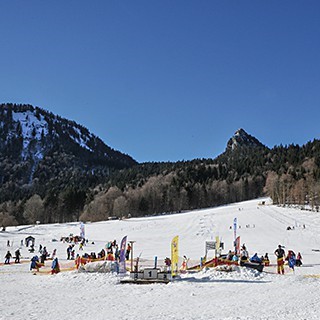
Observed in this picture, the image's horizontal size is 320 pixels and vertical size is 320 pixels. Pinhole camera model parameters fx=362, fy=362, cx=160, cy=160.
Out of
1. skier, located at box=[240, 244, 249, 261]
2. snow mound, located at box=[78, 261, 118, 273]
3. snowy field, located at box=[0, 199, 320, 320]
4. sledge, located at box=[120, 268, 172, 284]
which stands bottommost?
snowy field, located at box=[0, 199, 320, 320]

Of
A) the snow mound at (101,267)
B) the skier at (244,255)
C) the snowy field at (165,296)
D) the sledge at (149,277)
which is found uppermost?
the skier at (244,255)

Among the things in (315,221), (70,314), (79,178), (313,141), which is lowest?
(70,314)

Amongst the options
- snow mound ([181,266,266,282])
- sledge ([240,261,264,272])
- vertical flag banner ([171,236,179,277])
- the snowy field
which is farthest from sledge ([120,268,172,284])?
sledge ([240,261,264,272])

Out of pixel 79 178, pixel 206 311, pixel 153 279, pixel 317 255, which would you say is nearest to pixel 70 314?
pixel 206 311

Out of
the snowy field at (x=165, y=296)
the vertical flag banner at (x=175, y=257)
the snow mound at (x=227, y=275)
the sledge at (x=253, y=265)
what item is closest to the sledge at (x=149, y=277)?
the snowy field at (x=165, y=296)

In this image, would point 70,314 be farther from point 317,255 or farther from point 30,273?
point 317,255

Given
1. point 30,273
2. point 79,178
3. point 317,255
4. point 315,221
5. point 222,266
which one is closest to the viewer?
point 222,266

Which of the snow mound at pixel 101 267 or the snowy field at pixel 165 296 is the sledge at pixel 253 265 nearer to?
the snowy field at pixel 165 296

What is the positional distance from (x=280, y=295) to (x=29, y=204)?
106608mm

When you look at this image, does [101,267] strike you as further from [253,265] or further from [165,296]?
[253,265]

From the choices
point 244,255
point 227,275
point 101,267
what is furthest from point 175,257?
point 244,255

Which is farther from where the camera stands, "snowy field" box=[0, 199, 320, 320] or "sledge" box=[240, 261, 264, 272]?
"sledge" box=[240, 261, 264, 272]

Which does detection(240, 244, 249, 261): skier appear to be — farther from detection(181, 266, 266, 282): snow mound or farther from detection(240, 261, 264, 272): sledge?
detection(181, 266, 266, 282): snow mound

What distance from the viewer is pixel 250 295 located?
48.9 ft
